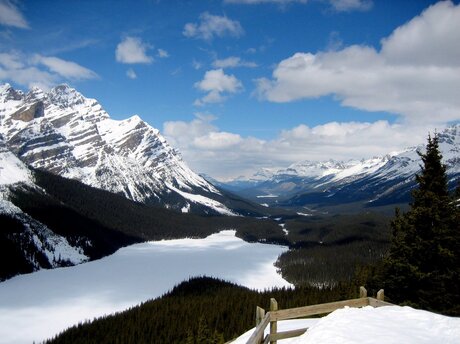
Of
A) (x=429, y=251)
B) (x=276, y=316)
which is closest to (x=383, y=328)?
(x=276, y=316)

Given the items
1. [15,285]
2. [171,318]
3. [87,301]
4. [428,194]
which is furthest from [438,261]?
[15,285]

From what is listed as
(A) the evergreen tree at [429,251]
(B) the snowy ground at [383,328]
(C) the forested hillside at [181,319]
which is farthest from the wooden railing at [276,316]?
(C) the forested hillside at [181,319]

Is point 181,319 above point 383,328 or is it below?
below

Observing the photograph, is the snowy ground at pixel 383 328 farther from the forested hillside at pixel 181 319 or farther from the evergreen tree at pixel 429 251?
the forested hillside at pixel 181 319

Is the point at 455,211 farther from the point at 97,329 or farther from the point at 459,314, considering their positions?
the point at 97,329

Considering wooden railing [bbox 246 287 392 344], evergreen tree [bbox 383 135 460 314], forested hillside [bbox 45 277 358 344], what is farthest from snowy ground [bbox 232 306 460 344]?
forested hillside [bbox 45 277 358 344]

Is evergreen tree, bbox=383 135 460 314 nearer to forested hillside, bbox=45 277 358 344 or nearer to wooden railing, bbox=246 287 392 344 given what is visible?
wooden railing, bbox=246 287 392 344

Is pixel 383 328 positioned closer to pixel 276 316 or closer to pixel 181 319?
pixel 276 316

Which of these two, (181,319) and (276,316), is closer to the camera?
(276,316)
